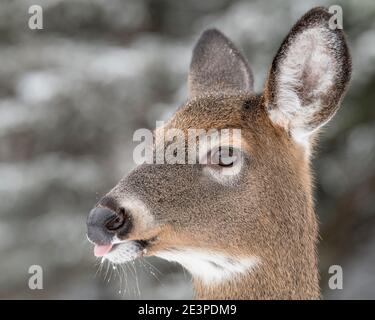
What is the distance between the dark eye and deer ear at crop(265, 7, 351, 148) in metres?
0.25

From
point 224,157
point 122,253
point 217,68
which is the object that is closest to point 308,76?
point 224,157

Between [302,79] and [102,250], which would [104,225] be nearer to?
[102,250]

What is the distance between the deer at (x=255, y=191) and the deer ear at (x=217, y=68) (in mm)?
559

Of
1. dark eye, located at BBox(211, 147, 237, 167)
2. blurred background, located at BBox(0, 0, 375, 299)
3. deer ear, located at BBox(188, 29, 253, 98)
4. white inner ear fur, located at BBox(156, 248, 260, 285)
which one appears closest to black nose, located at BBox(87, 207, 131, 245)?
white inner ear fur, located at BBox(156, 248, 260, 285)

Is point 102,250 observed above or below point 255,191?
below

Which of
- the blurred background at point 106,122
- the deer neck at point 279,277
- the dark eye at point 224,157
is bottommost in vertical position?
the deer neck at point 279,277

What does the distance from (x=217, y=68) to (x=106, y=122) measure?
11.7 ft

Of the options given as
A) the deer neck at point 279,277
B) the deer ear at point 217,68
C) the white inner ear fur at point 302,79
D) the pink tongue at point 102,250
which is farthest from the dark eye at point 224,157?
the deer ear at point 217,68

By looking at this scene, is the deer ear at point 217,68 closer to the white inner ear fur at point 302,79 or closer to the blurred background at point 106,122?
the white inner ear fur at point 302,79

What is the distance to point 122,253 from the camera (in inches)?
121

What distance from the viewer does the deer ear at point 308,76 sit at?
325cm

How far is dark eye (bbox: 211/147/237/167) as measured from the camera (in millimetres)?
3262

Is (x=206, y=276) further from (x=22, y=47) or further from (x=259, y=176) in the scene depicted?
(x=22, y=47)

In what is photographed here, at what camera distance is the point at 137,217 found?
10.1ft
